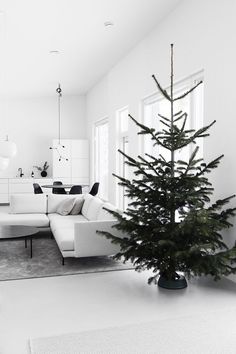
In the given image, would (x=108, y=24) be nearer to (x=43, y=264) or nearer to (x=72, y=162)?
(x=43, y=264)

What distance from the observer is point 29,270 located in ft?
13.8

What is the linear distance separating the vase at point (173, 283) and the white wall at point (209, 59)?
2.32ft

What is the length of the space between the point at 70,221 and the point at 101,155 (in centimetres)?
437

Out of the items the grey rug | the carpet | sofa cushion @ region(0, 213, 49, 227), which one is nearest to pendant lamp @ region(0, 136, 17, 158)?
sofa cushion @ region(0, 213, 49, 227)

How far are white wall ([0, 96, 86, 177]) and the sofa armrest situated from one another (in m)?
6.83

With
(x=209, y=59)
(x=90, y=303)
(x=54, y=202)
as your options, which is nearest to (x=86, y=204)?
(x=54, y=202)

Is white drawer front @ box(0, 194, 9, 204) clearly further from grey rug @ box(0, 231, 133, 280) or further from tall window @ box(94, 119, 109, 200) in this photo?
grey rug @ box(0, 231, 133, 280)

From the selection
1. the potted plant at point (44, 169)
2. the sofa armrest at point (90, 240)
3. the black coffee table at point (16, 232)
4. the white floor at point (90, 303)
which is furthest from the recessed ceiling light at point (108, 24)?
the potted plant at point (44, 169)

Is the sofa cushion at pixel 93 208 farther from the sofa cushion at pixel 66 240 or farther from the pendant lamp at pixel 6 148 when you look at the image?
the pendant lamp at pixel 6 148

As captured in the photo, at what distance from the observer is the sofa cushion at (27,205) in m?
6.54

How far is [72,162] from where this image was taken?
10.4 metres

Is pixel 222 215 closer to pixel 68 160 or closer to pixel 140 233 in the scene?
pixel 140 233

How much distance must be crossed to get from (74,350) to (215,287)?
173cm

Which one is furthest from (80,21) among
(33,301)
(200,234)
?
(33,301)
